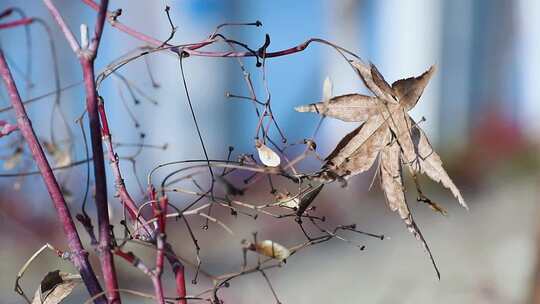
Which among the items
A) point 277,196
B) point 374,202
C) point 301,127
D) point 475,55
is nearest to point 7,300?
point 301,127

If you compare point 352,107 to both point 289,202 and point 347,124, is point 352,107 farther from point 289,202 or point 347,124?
point 347,124

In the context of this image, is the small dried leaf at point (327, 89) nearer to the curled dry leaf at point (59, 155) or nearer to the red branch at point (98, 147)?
the red branch at point (98, 147)

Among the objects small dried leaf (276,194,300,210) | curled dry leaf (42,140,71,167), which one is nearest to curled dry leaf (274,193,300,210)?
small dried leaf (276,194,300,210)

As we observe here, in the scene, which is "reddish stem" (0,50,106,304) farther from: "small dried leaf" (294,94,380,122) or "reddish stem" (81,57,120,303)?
"small dried leaf" (294,94,380,122)

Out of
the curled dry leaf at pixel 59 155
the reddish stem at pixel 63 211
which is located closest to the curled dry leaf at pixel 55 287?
the reddish stem at pixel 63 211

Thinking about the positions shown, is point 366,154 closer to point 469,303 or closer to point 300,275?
point 469,303

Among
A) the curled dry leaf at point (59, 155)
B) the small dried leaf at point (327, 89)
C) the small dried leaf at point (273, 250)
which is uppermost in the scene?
the small dried leaf at point (327, 89)
